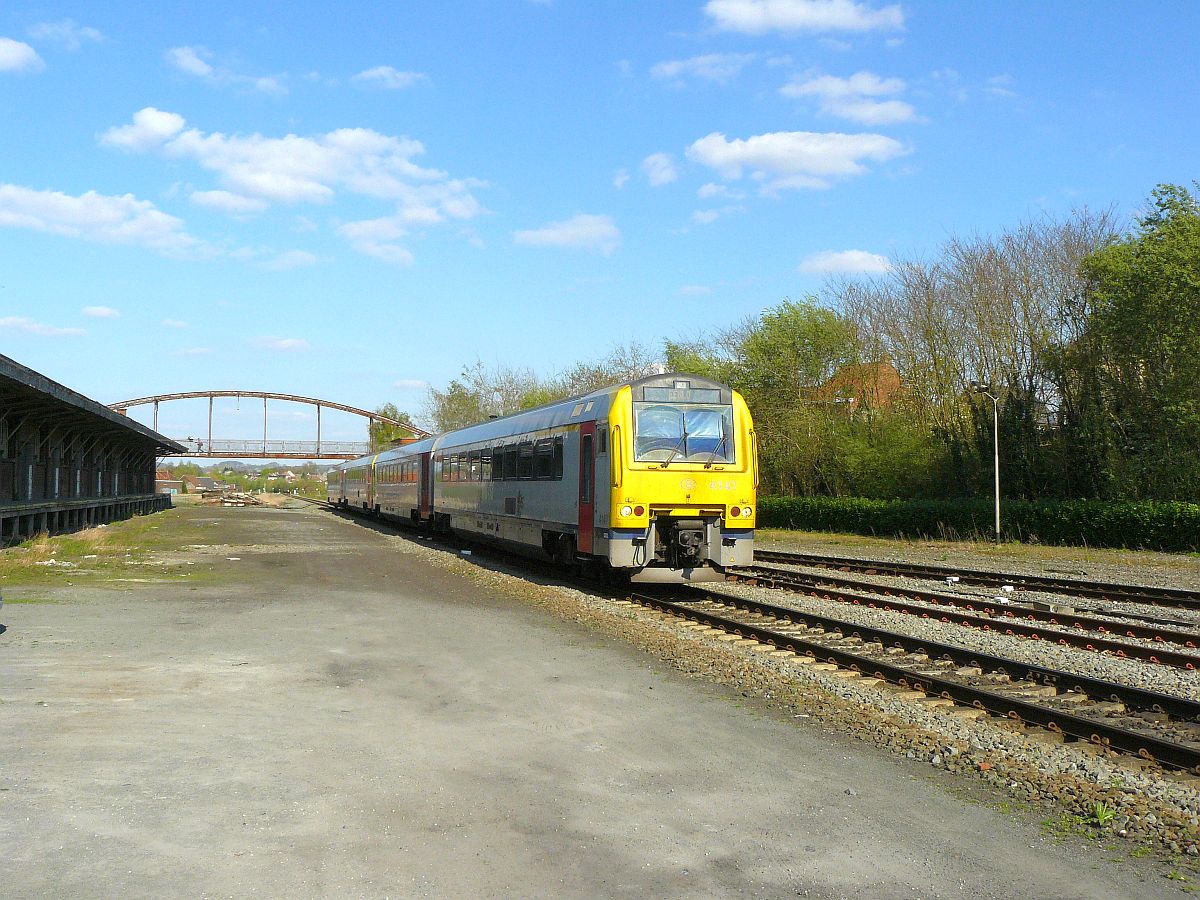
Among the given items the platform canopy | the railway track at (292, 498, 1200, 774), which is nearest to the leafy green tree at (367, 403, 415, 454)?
the platform canopy

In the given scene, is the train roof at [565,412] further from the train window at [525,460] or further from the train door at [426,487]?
the train door at [426,487]

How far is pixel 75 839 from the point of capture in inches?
198

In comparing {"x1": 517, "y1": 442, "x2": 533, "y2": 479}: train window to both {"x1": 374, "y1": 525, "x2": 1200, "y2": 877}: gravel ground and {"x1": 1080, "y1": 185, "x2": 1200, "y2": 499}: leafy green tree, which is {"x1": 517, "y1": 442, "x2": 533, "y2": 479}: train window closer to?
{"x1": 374, "y1": 525, "x2": 1200, "y2": 877}: gravel ground

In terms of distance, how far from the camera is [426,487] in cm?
3362

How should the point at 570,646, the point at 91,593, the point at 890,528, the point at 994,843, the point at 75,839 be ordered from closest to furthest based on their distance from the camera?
the point at 75,839 < the point at 994,843 < the point at 570,646 < the point at 91,593 < the point at 890,528

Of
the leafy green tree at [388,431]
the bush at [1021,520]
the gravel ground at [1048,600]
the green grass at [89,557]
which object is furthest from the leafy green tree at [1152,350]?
the leafy green tree at [388,431]

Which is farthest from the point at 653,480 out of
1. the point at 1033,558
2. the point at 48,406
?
the point at 48,406

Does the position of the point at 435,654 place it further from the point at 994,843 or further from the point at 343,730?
the point at 994,843

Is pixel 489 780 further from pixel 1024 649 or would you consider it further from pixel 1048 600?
pixel 1048 600

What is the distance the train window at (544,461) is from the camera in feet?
62.5

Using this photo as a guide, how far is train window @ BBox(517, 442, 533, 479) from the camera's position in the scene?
67.1 ft

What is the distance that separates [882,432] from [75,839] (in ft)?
121

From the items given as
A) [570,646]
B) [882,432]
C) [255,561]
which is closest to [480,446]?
[255,561]

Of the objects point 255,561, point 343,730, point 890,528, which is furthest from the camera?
point 890,528
